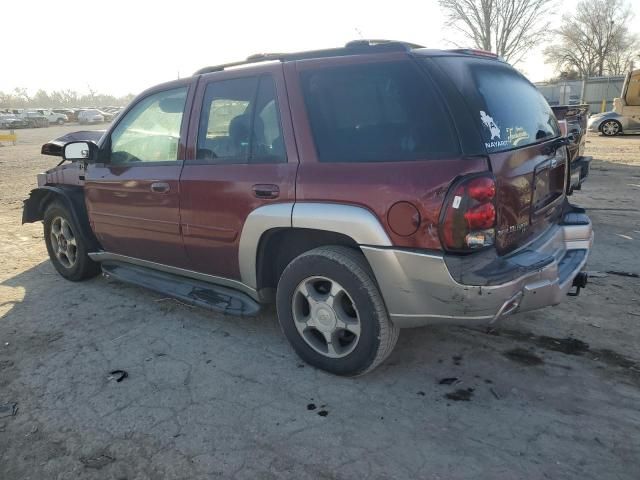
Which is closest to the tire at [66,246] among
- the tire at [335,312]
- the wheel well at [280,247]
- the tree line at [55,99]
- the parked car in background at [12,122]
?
the wheel well at [280,247]

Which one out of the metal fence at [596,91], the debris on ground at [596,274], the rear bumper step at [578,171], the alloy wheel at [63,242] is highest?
the metal fence at [596,91]

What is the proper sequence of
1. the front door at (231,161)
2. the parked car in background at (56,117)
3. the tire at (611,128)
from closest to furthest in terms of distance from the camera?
the front door at (231,161)
the tire at (611,128)
the parked car in background at (56,117)

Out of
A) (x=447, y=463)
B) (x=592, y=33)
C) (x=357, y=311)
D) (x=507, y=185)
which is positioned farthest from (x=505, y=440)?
(x=592, y=33)

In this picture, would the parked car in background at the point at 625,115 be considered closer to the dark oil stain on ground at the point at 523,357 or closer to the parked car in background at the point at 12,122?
the dark oil stain on ground at the point at 523,357

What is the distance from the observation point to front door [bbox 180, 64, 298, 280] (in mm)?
3121

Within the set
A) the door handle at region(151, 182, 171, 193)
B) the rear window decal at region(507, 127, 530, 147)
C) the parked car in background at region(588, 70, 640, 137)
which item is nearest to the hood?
the door handle at region(151, 182, 171, 193)

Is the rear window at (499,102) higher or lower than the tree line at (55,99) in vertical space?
lower

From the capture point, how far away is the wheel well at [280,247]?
3078 mm

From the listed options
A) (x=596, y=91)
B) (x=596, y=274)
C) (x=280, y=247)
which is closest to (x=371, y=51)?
(x=280, y=247)

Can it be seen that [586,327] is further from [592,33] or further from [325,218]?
[592,33]

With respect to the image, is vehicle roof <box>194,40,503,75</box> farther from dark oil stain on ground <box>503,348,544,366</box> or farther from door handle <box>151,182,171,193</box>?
dark oil stain on ground <box>503,348,544,366</box>

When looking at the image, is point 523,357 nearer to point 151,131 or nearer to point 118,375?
point 118,375

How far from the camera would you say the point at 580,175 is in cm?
557

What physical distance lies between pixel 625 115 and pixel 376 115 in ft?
71.1
